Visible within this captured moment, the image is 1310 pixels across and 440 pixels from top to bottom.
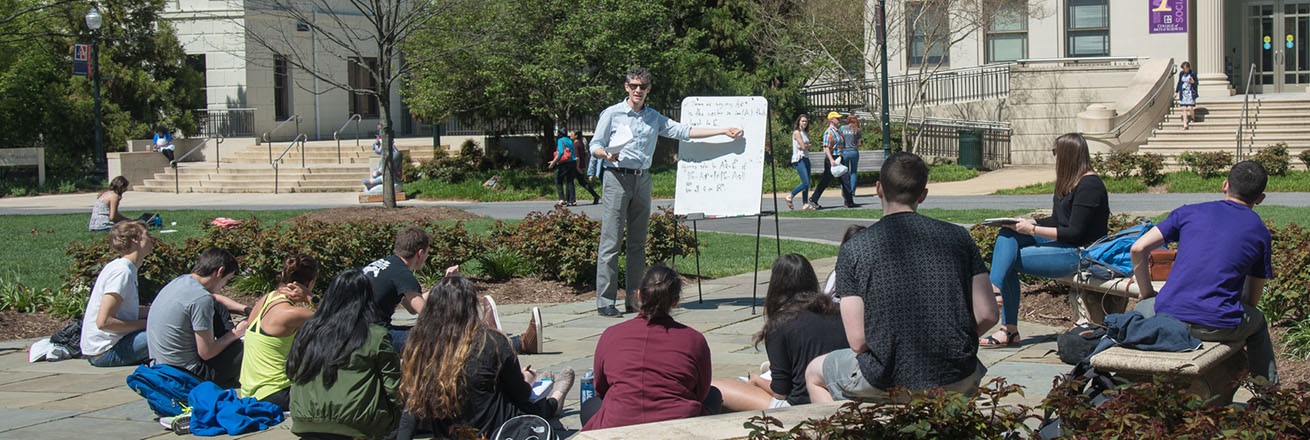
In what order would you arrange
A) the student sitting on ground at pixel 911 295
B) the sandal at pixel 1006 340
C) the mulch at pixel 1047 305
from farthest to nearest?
1. the mulch at pixel 1047 305
2. the sandal at pixel 1006 340
3. the student sitting on ground at pixel 911 295

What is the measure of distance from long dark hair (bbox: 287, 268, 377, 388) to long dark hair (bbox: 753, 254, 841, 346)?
1946 mm

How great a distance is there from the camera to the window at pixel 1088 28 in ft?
96.8

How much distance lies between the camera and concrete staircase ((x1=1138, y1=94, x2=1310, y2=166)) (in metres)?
24.6

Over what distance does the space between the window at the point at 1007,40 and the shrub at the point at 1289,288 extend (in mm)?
23749

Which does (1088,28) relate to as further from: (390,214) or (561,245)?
(561,245)

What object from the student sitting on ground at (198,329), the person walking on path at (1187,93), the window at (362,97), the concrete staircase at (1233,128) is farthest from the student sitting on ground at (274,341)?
the window at (362,97)

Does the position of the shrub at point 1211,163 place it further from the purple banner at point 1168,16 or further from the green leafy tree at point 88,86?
the green leafy tree at point 88,86

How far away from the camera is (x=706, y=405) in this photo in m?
5.40

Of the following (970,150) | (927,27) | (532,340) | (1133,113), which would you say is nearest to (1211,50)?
(1133,113)

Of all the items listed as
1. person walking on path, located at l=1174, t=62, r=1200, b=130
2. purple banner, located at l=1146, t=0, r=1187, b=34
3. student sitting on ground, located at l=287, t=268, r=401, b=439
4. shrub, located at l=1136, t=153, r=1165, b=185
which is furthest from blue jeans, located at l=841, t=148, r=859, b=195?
student sitting on ground, located at l=287, t=268, r=401, b=439

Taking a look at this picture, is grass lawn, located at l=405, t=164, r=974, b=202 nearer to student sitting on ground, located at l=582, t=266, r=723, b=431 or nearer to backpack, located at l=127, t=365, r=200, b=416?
backpack, located at l=127, t=365, r=200, b=416

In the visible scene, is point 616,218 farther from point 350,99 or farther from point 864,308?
point 350,99

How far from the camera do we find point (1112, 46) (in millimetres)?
29047

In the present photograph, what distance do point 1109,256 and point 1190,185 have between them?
50.7 ft
